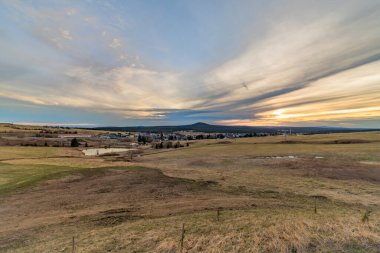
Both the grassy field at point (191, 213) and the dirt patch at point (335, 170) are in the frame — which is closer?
the grassy field at point (191, 213)

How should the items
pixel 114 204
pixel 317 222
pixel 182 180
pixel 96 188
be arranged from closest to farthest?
pixel 317 222 → pixel 114 204 → pixel 96 188 → pixel 182 180

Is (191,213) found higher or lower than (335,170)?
lower

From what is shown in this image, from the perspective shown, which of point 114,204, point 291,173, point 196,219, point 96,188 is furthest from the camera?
point 291,173

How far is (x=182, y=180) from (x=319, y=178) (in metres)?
19.3

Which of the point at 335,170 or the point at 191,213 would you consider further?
the point at 335,170

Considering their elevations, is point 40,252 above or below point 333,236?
below

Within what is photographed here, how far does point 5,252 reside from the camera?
13.5 m

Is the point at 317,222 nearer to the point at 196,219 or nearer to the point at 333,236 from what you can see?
the point at 333,236

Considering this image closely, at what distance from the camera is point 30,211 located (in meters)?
21.3

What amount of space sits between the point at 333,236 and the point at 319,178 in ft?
81.4

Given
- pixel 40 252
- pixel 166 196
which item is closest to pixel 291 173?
pixel 166 196

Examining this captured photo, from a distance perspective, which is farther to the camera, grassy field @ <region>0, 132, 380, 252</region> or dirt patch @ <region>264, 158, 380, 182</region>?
dirt patch @ <region>264, 158, 380, 182</region>

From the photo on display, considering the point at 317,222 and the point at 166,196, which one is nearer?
the point at 317,222

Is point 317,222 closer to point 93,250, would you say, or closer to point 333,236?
point 333,236
